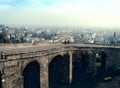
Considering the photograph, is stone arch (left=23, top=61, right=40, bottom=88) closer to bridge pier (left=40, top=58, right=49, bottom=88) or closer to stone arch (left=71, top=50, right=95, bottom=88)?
bridge pier (left=40, top=58, right=49, bottom=88)

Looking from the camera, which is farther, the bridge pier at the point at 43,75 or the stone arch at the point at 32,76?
the stone arch at the point at 32,76

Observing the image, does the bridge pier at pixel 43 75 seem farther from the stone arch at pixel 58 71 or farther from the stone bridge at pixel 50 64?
the stone arch at pixel 58 71

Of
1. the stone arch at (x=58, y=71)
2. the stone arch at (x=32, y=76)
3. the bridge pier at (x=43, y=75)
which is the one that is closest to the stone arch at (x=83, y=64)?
the stone arch at (x=58, y=71)

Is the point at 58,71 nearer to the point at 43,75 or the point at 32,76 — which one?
the point at 32,76

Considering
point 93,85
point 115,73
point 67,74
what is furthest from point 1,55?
point 115,73

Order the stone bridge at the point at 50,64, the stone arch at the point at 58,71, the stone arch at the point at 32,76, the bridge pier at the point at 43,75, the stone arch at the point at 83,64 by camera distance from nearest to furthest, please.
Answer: the stone bridge at the point at 50,64
the bridge pier at the point at 43,75
the stone arch at the point at 32,76
the stone arch at the point at 58,71
the stone arch at the point at 83,64

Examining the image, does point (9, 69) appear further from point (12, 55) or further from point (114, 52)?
point (114, 52)

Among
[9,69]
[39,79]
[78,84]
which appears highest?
[9,69]
